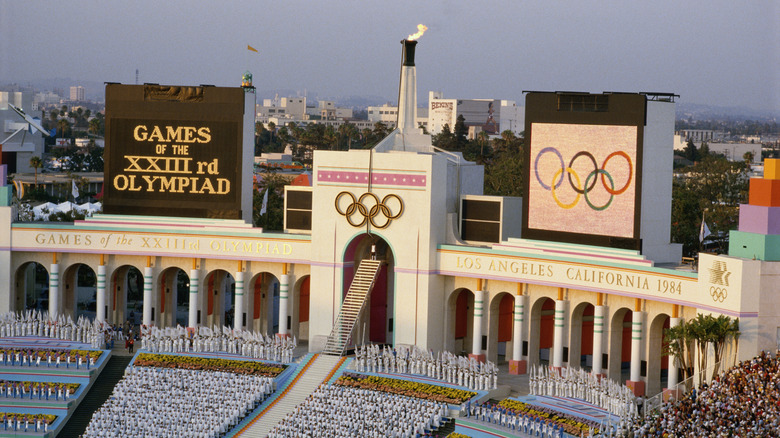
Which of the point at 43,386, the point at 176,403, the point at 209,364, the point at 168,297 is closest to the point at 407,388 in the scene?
the point at 176,403

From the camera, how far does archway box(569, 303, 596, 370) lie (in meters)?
62.5

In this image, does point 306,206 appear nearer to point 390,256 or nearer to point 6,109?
point 390,256

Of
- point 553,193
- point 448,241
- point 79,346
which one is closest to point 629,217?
point 553,193

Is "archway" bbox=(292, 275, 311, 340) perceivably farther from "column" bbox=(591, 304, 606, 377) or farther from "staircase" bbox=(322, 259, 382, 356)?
"column" bbox=(591, 304, 606, 377)

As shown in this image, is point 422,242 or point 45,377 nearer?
point 45,377

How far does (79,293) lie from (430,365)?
3600cm

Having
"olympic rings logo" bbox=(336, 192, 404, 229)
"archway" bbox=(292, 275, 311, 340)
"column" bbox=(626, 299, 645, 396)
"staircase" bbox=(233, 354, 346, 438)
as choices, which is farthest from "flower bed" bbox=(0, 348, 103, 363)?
"column" bbox=(626, 299, 645, 396)

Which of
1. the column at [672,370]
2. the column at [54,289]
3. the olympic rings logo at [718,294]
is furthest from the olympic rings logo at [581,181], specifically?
the column at [54,289]

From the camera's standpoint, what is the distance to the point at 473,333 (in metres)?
65.9

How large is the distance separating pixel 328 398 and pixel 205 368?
7566 millimetres

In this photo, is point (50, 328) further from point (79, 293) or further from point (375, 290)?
point (79, 293)

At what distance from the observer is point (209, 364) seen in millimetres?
65312

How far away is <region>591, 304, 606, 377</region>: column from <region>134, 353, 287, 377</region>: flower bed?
14.8 m

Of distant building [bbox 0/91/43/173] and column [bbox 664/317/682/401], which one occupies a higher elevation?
distant building [bbox 0/91/43/173]
